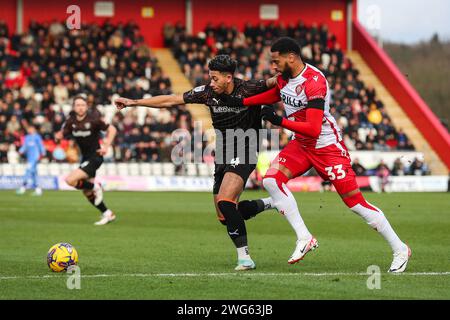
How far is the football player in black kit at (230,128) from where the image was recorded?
38.4ft

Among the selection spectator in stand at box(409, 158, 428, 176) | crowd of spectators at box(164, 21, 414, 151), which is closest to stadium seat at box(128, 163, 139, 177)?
crowd of spectators at box(164, 21, 414, 151)

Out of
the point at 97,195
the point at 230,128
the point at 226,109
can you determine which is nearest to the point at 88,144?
the point at 97,195

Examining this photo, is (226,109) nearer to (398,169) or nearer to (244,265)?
(244,265)

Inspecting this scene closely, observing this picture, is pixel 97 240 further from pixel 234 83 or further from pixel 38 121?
pixel 38 121

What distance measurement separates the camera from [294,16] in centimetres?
5097

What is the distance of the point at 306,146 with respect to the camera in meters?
11.5

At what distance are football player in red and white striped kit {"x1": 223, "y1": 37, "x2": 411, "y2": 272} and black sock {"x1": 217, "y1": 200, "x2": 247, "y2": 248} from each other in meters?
0.49

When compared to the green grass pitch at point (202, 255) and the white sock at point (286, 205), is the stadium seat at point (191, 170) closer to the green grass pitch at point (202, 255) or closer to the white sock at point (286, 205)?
the green grass pitch at point (202, 255)

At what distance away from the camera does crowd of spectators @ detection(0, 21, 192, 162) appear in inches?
1410

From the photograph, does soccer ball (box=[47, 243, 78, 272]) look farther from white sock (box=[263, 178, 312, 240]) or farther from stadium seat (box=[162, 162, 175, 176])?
stadium seat (box=[162, 162, 175, 176])

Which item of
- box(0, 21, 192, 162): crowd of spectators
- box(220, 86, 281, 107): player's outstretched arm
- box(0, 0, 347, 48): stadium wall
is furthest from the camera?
box(0, 0, 347, 48): stadium wall

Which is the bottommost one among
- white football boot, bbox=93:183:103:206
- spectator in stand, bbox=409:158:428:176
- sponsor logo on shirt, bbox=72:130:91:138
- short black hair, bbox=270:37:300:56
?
spectator in stand, bbox=409:158:428:176

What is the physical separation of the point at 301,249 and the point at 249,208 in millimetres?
1244

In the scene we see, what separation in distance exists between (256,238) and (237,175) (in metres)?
4.69
